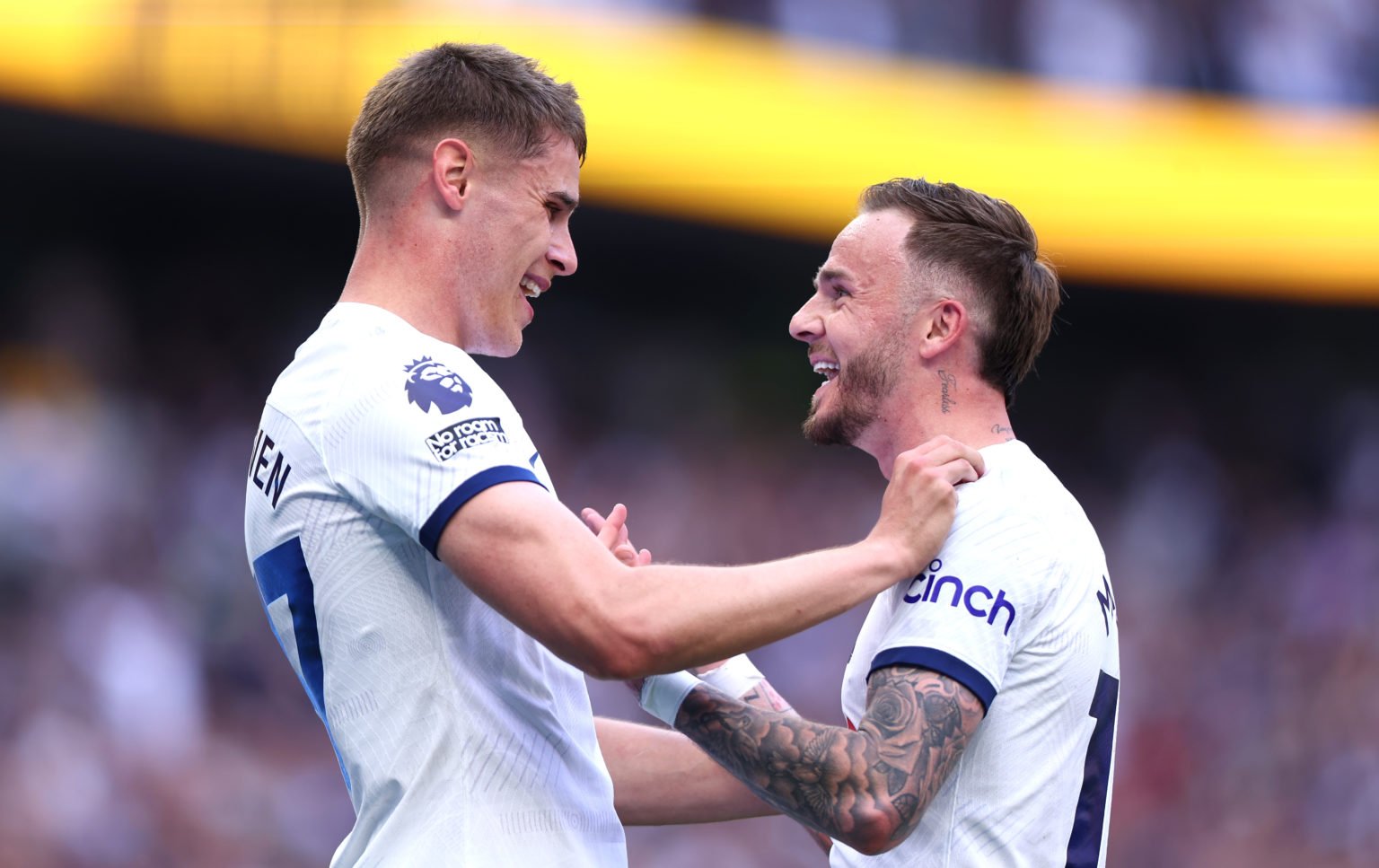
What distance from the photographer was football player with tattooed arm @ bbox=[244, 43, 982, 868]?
290cm

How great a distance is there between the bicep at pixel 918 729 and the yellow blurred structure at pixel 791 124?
8401mm

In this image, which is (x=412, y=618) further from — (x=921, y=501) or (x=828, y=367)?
(x=828, y=367)

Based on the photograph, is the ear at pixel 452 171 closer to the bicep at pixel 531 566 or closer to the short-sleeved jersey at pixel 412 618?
the short-sleeved jersey at pixel 412 618

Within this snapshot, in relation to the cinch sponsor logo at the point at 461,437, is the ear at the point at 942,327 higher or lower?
Answer: higher

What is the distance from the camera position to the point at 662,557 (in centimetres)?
1251

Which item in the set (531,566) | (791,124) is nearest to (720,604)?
(531,566)

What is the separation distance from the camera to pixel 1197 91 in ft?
45.3

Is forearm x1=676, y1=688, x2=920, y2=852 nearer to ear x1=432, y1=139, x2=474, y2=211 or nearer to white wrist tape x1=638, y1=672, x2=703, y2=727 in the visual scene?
white wrist tape x1=638, y1=672, x2=703, y2=727

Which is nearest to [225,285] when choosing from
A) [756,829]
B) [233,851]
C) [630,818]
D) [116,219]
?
[116,219]

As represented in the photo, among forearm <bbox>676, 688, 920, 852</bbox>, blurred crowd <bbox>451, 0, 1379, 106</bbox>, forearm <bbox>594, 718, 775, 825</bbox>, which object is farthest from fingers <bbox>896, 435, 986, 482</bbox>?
blurred crowd <bbox>451, 0, 1379, 106</bbox>

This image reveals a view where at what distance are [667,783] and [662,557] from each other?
8553 mm

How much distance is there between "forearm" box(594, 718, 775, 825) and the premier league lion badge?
126 centimetres

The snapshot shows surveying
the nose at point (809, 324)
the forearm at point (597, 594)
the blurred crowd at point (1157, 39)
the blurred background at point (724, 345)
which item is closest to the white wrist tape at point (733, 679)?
the nose at point (809, 324)

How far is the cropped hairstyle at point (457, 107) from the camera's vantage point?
3.37 m
